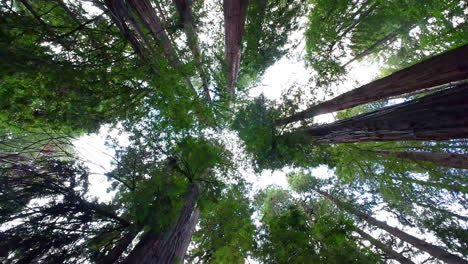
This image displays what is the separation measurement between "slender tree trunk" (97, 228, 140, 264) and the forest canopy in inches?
0.7

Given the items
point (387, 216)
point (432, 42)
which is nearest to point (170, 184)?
point (432, 42)

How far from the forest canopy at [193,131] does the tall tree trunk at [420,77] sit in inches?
1.0

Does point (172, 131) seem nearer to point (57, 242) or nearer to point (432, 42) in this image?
point (57, 242)

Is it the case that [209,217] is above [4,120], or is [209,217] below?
below

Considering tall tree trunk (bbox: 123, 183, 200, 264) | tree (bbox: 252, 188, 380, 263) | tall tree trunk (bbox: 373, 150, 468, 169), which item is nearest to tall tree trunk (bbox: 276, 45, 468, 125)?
tree (bbox: 252, 188, 380, 263)

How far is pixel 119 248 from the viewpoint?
289 centimetres

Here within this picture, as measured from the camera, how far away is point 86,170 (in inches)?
118

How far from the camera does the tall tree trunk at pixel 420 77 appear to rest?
2.60 meters

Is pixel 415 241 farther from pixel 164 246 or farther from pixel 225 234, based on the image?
pixel 164 246

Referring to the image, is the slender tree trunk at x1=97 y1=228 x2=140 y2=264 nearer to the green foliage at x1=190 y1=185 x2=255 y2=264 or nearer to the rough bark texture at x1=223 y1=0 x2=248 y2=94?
the green foliage at x1=190 y1=185 x2=255 y2=264

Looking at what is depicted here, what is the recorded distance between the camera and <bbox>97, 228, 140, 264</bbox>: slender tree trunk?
2680 millimetres

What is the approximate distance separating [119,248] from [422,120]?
Answer: 189 inches

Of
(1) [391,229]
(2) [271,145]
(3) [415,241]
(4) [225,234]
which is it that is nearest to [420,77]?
(2) [271,145]

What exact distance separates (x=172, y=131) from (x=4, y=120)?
4.59 metres
